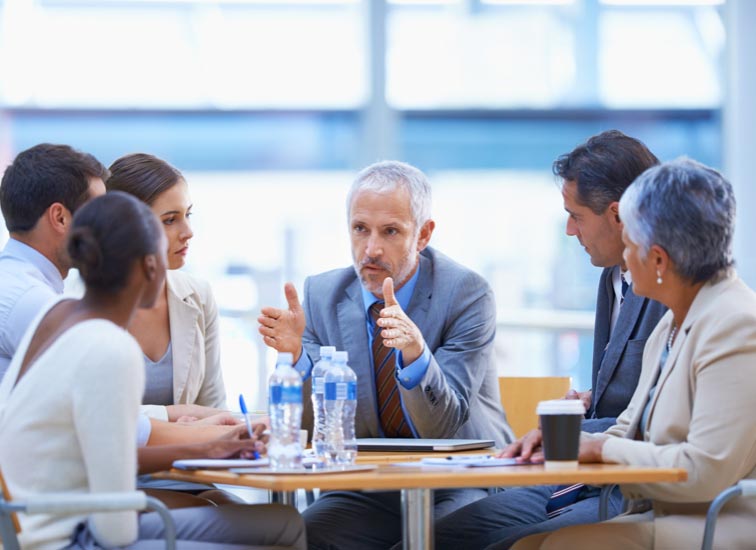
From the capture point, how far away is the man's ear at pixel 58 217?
10.5ft

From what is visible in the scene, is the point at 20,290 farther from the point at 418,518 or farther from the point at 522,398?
the point at 522,398

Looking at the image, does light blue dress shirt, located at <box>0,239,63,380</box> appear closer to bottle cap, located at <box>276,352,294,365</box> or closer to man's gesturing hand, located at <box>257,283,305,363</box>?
man's gesturing hand, located at <box>257,283,305,363</box>

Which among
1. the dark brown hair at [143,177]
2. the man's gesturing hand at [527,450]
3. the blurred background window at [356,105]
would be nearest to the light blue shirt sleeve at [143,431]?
the man's gesturing hand at [527,450]

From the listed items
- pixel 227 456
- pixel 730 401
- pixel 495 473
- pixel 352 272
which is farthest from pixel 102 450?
pixel 352 272

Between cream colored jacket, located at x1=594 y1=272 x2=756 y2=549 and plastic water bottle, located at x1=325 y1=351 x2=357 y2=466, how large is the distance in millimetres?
569

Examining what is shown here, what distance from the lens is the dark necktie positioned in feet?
11.1

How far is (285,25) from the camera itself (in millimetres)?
7410

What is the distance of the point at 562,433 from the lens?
2393 mm

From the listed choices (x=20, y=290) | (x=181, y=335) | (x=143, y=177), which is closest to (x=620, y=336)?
(x=181, y=335)

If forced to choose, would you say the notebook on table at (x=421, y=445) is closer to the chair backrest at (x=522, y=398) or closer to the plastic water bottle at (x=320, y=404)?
the plastic water bottle at (x=320, y=404)

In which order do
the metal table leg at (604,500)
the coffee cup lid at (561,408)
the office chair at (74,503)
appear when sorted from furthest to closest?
the metal table leg at (604,500) < the coffee cup lid at (561,408) < the office chair at (74,503)

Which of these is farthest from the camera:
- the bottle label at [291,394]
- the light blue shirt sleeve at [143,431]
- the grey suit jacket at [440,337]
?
the grey suit jacket at [440,337]

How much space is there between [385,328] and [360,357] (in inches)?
9.1

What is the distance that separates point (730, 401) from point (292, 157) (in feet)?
17.6
